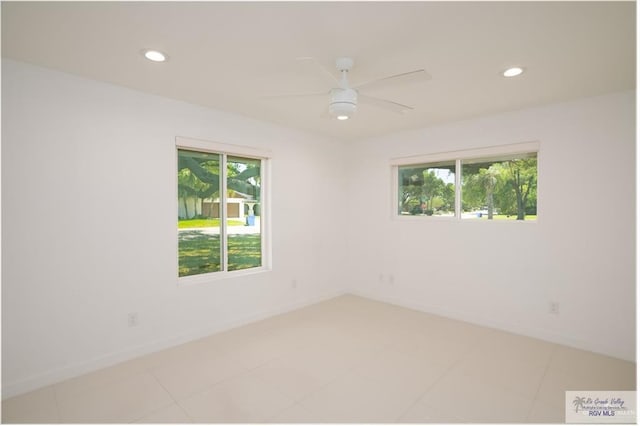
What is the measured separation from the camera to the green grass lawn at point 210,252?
3361 mm

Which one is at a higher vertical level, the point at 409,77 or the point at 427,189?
the point at 409,77

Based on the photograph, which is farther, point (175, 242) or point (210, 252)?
point (210, 252)

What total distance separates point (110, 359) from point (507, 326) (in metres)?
3.82

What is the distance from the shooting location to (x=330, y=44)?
6.63ft

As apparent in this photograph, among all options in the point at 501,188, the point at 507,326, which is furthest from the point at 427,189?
the point at 507,326

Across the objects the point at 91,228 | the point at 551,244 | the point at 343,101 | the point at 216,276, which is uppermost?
the point at 343,101

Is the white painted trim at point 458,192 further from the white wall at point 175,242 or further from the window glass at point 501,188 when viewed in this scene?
the white wall at point 175,242

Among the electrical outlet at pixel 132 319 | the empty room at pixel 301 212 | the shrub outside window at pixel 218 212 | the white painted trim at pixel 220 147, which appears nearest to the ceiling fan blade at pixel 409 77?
the empty room at pixel 301 212

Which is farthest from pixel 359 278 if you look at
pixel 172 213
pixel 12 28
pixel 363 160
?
pixel 12 28

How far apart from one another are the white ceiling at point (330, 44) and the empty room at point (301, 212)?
0.06 feet

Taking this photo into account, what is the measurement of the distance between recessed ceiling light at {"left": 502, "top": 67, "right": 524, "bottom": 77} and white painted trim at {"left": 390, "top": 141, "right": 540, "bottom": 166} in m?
1.11

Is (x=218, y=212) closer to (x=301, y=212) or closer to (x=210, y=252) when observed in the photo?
(x=210, y=252)

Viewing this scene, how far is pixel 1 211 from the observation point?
222 cm

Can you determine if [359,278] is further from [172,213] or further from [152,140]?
[152,140]
